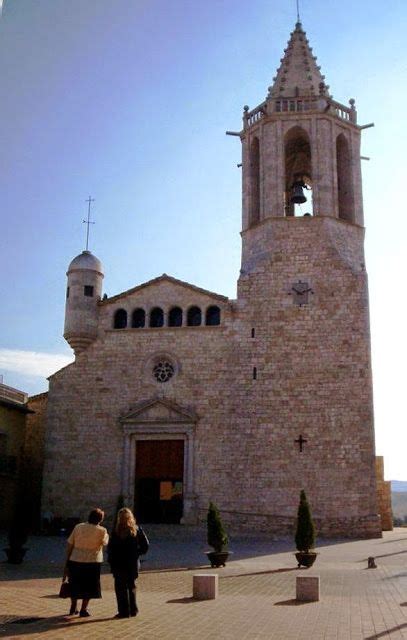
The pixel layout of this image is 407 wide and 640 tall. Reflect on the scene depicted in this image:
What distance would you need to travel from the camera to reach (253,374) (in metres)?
27.4

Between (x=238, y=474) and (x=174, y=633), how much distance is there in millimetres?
18501

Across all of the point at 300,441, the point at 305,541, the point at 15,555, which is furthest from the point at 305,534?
the point at 300,441

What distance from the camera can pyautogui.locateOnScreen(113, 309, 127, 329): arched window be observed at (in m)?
30.0

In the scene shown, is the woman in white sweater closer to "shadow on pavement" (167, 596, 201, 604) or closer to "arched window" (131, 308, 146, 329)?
"shadow on pavement" (167, 596, 201, 604)

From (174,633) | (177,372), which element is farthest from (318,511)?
(174,633)

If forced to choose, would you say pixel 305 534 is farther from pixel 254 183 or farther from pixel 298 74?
pixel 298 74

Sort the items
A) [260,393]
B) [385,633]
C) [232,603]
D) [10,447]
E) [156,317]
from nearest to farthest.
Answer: [385,633] < [232,603] < [260,393] < [156,317] < [10,447]

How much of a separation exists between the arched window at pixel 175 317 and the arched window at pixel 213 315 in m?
1.30

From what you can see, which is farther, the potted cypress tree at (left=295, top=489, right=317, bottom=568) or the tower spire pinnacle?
the tower spire pinnacle

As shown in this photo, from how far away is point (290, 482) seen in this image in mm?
25828

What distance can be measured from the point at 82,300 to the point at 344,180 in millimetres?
13228

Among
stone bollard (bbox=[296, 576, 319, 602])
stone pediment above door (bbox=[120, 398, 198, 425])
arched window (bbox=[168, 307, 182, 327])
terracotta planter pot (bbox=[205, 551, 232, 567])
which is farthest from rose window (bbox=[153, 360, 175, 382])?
stone bollard (bbox=[296, 576, 319, 602])

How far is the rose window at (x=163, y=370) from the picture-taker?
28456mm

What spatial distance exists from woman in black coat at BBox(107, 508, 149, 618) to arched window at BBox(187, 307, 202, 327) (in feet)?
64.1
